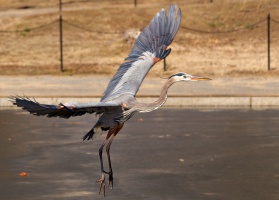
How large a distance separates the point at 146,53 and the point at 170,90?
10.4 metres

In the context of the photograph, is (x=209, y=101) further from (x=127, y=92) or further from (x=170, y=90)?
(x=127, y=92)

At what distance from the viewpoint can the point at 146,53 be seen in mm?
11055

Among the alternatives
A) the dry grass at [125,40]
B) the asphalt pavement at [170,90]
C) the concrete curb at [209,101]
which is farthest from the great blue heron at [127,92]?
the dry grass at [125,40]

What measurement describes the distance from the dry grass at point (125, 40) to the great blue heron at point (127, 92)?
47.1 ft

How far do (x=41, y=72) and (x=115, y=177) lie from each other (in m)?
14.8

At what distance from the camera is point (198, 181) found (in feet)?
37.8

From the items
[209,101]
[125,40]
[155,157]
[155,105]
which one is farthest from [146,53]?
[125,40]

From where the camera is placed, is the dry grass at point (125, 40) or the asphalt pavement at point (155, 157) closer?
the asphalt pavement at point (155, 157)

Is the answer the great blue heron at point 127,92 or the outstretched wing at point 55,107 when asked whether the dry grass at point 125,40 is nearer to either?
the great blue heron at point 127,92

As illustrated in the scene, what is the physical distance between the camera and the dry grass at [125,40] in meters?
27.3

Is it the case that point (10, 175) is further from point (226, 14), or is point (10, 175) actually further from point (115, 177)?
point (226, 14)

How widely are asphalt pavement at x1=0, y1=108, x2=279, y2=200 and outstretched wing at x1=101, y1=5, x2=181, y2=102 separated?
1121 millimetres

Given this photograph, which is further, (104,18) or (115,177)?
(104,18)

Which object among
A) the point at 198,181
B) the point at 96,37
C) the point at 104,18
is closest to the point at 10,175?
the point at 198,181
